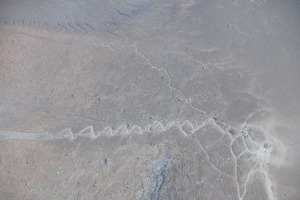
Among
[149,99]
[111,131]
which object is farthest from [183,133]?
[111,131]

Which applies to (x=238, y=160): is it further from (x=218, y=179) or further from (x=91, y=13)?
(x=91, y=13)

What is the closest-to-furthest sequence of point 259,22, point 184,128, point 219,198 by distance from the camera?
point 219,198 → point 184,128 → point 259,22

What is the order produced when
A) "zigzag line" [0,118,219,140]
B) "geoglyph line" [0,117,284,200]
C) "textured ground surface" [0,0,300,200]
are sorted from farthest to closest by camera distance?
"zigzag line" [0,118,219,140] < "geoglyph line" [0,117,284,200] < "textured ground surface" [0,0,300,200]

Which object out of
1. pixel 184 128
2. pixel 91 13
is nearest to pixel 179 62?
pixel 184 128

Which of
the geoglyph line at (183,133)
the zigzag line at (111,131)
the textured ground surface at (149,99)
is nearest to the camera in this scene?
the textured ground surface at (149,99)

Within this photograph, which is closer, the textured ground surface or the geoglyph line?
the textured ground surface

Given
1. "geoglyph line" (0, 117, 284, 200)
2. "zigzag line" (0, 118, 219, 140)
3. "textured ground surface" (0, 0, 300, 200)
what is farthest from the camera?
"zigzag line" (0, 118, 219, 140)

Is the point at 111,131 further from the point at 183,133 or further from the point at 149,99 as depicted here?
the point at 183,133

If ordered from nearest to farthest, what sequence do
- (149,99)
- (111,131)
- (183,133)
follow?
(183,133) < (111,131) < (149,99)
